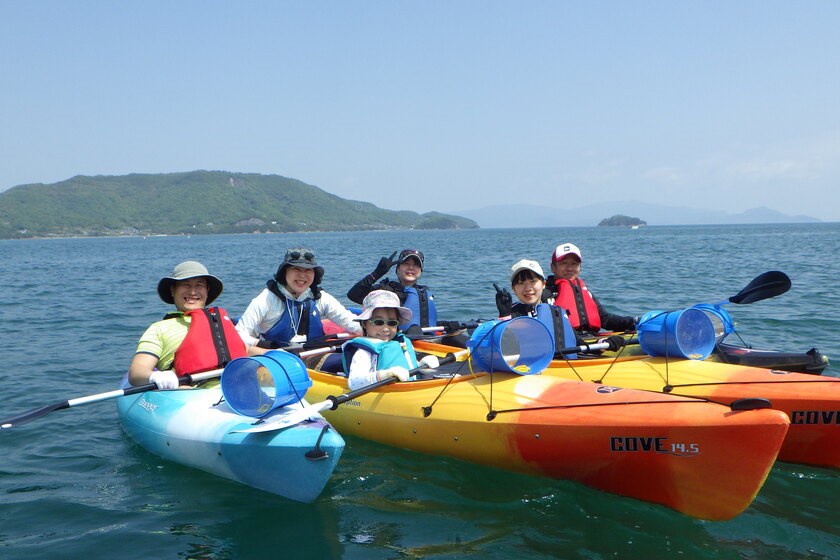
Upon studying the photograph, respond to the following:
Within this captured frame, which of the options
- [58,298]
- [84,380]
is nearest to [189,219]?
[58,298]

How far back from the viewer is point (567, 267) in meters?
7.84

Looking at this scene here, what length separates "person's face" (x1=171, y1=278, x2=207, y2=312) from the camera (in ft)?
20.8

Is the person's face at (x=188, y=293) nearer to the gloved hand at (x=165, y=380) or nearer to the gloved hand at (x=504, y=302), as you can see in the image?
the gloved hand at (x=165, y=380)

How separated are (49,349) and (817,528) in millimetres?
11198

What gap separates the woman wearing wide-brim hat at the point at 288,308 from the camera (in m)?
7.60

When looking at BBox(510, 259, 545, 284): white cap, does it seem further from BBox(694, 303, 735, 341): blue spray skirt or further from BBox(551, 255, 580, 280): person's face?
BBox(694, 303, 735, 341): blue spray skirt

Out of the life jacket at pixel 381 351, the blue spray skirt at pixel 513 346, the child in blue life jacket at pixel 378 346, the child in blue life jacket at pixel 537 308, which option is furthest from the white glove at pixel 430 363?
the child in blue life jacket at pixel 537 308

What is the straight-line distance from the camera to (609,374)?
241 inches

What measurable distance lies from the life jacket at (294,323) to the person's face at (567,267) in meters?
2.70

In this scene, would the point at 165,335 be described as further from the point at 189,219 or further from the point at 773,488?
the point at 189,219

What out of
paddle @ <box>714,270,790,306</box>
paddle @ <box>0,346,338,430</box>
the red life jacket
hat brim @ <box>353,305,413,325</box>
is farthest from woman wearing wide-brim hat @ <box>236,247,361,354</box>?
paddle @ <box>714,270,790,306</box>

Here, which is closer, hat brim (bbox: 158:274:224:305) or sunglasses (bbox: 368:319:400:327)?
sunglasses (bbox: 368:319:400:327)

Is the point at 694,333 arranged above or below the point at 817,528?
above

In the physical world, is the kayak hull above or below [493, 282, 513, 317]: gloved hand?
below
